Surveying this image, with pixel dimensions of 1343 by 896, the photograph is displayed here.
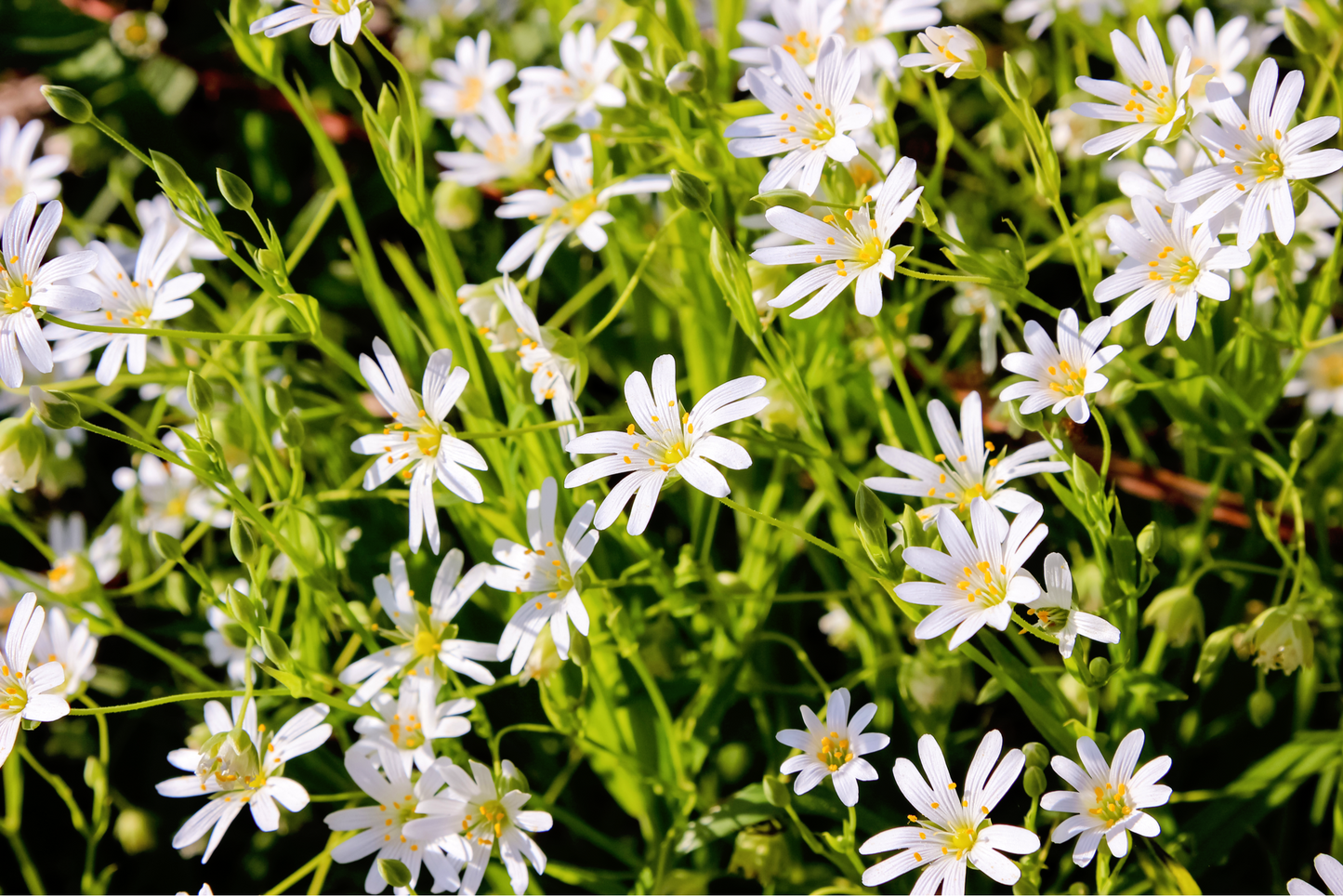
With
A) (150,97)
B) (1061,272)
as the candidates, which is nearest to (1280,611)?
(1061,272)

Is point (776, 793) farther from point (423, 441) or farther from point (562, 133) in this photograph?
point (562, 133)

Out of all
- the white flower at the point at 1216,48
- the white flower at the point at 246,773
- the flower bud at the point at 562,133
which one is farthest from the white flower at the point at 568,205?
the white flower at the point at 1216,48

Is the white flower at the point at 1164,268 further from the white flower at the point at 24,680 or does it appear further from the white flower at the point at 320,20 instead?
the white flower at the point at 24,680

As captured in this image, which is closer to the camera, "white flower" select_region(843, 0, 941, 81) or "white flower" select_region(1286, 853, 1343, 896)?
"white flower" select_region(1286, 853, 1343, 896)

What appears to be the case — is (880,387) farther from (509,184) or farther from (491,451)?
(509,184)

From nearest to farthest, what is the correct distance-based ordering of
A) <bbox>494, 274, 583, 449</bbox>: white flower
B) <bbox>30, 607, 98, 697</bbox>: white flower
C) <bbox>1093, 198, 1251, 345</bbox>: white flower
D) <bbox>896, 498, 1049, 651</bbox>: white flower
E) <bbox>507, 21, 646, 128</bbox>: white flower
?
1. <bbox>896, 498, 1049, 651</bbox>: white flower
2. <bbox>1093, 198, 1251, 345</bbox>: white flower
3. <bbox>494, 274, 583, 449</bbox>: white flower
4. <bbox>30, 607, 98, 697</bbox>: white flower
5. <bbox>507, 21, 646, 128</bbox>: white flower

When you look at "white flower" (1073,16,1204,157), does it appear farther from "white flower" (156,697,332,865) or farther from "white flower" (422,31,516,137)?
"white flower" (156,697,332,865)

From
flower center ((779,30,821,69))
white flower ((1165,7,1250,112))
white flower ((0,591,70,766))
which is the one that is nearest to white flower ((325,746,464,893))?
white flower ((0,591,70,766))

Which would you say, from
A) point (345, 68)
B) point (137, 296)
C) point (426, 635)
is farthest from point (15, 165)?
point (426, 635)
